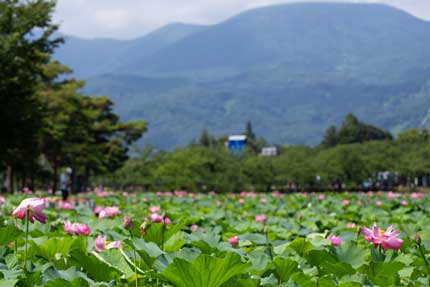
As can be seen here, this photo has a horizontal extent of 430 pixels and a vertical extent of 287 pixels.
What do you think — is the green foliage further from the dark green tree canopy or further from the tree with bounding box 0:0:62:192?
the dark green tree canopy

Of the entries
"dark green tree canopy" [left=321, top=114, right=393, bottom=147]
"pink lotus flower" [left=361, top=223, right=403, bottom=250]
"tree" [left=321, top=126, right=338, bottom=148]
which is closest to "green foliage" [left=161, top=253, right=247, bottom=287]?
"pink lotus flower" [left=361, top=223, right=403, bottom=250]

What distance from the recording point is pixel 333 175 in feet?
171

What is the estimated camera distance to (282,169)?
4862 centimetres

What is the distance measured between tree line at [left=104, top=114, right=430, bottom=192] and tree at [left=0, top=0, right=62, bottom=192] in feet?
41.6

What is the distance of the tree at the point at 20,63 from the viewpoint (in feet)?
71.8

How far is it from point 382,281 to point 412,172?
5498cm

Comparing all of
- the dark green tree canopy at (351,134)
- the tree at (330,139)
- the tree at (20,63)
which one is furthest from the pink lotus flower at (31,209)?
the tree at (330,139)

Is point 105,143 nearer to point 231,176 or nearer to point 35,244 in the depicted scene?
point 231,176

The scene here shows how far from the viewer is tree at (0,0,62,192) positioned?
21.9 m

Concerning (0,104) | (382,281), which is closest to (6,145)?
(0,104)

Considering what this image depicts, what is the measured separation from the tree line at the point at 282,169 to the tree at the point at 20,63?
12.7 meters

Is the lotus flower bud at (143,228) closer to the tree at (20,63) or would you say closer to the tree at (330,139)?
the tree at (20,63)

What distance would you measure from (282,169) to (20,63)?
28.4 meters

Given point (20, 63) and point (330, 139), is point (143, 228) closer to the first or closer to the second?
point (20, 63)
